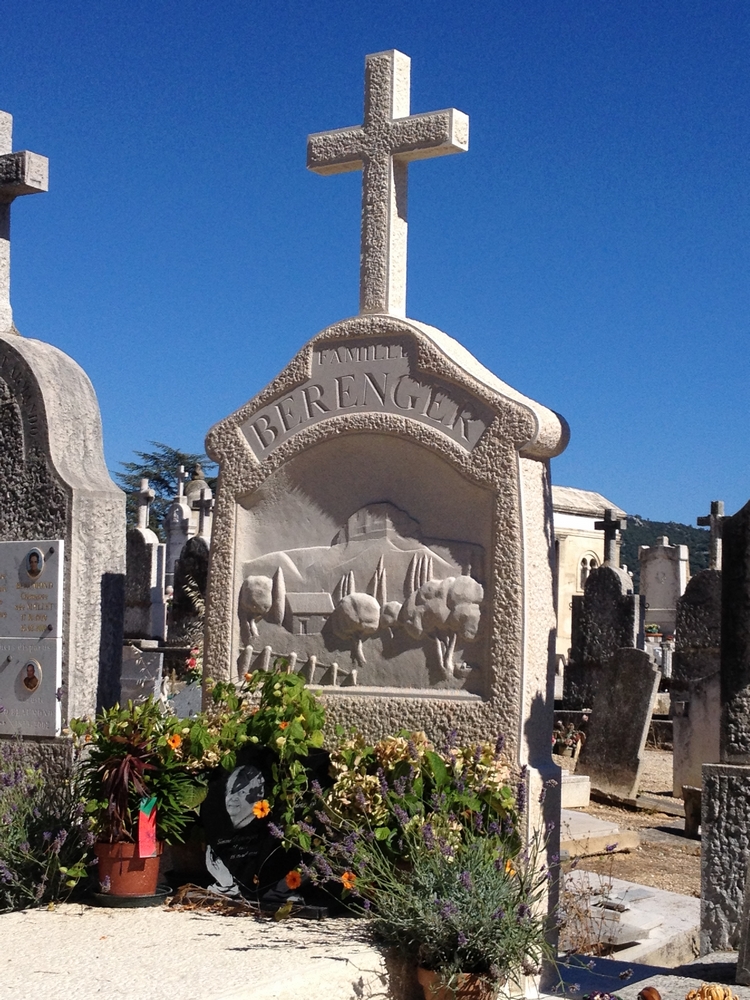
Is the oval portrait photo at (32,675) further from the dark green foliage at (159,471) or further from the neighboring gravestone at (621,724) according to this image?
the dark green foliage at (159,471)

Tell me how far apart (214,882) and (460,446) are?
6.77 feet

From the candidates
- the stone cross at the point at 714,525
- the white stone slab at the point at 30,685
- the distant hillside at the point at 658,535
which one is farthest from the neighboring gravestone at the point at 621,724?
the distant hillside at the point at 658,535

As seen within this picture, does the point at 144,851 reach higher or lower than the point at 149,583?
lower

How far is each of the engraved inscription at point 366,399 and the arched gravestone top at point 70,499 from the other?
905 mm

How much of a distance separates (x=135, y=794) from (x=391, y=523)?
5.15ft

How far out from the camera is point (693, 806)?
8656 mm

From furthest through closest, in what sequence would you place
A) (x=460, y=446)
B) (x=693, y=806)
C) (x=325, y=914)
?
(x=693, y=806) → (x=460, y=446) → (x=325, y=914)

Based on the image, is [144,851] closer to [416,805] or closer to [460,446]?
[416,805]

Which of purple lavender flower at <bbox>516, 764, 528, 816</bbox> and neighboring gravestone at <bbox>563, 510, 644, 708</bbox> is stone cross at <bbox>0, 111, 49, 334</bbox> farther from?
neighboring gravestone at <bbox>563, 510, 644, 708</bbox>

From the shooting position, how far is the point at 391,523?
17.7 ft

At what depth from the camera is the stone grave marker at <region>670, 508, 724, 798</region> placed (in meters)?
10.1

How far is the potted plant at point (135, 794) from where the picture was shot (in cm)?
481

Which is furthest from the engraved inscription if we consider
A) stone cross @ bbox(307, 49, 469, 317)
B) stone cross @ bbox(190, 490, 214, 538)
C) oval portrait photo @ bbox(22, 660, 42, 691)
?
stone cross @ bbox(190, 490, 214, 538)

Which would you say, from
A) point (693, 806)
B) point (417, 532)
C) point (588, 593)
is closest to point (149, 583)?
point (588, 593)
